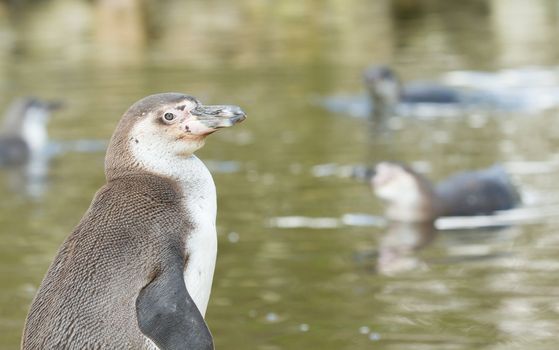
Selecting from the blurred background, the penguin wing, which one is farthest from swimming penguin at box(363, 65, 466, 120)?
the penguin wing

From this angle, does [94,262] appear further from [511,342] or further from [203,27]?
[203,27]

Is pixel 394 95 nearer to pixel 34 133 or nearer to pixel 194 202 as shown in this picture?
pixel 34 133

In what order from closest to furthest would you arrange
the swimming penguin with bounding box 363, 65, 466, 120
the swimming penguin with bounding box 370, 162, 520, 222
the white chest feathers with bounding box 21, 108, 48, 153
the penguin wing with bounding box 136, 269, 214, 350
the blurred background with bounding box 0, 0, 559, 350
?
the penguin wing with bounding box 136, 269, 214, 350 < the blurred background with bounding box 0, 0, 559, 350 < the swimming penguin with bounding box 370, 162, 520, 222 < the white chest feathers with bounding box 21, 108, 48, 153 < the swimming penguin with bounding box 363, 65, 466, 120

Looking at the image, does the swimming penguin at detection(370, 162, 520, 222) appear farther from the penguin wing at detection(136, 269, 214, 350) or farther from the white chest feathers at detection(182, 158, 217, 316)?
the penguin wing at detection(136, 269, 214, 350)

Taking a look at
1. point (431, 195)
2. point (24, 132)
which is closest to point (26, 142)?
point (24, 132)

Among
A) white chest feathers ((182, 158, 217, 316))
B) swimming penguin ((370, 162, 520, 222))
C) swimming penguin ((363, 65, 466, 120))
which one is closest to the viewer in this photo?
white chest feathers ((182, 158, 217, 316))

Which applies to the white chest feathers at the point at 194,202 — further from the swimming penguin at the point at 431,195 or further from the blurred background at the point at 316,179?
the swimming penguin at the point at 431,195

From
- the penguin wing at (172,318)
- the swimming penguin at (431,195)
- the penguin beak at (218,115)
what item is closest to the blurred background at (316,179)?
the swimming penguin at (431,195)

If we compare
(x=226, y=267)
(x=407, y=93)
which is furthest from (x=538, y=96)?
(x=226, y=267)

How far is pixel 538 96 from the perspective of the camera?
52.6 ft

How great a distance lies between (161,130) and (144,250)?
562 millimetres

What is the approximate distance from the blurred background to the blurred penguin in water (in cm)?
18

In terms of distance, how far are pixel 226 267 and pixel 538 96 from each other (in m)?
8.04

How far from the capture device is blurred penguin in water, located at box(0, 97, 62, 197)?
13344 millimetres
